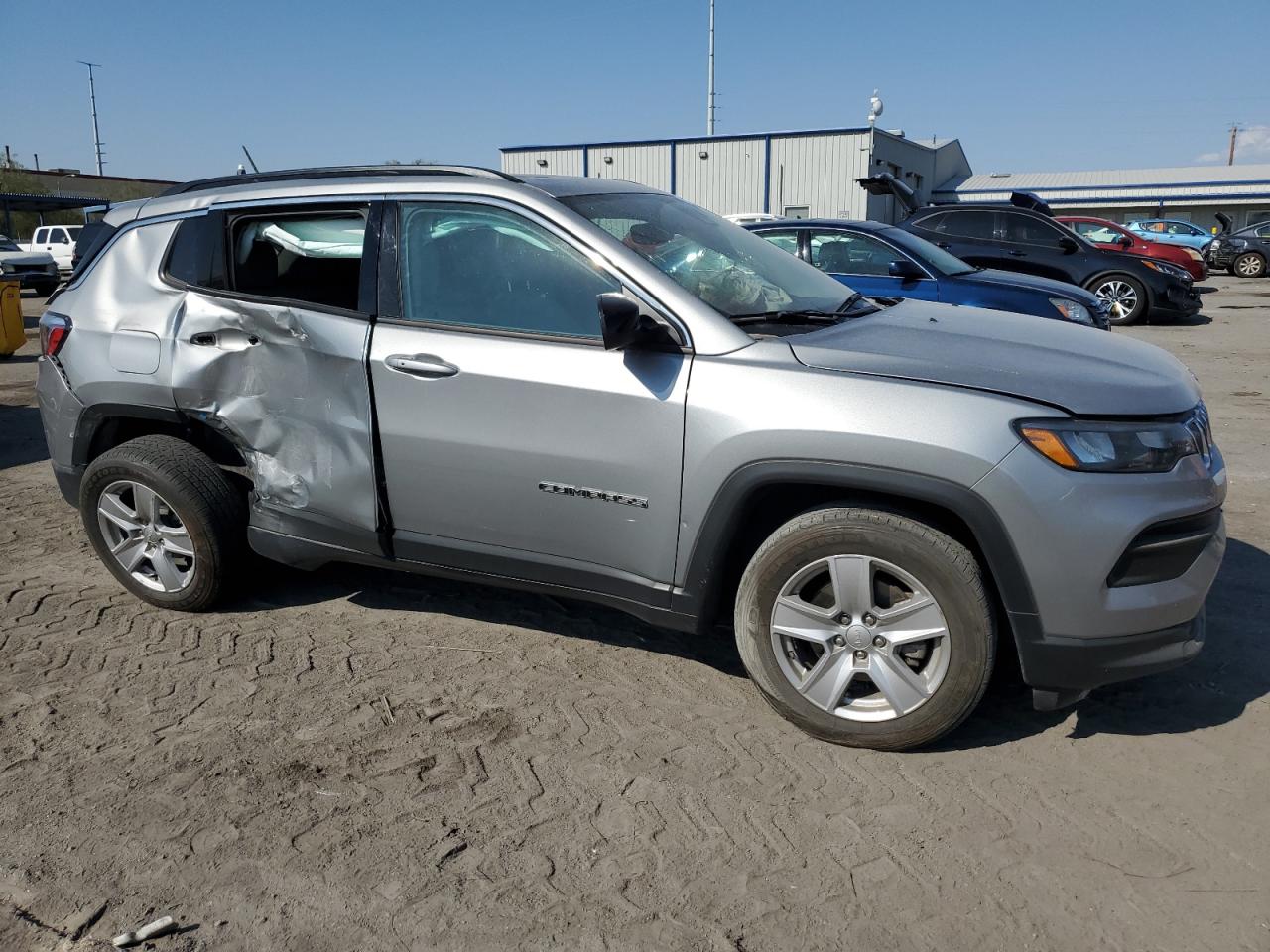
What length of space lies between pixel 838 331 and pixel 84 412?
10.5 ft

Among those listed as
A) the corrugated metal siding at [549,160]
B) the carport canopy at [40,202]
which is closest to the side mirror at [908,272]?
the corrugated metal siding at [549,160]

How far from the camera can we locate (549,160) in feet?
128

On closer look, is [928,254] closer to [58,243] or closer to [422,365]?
[422,365]

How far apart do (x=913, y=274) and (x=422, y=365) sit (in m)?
6.63

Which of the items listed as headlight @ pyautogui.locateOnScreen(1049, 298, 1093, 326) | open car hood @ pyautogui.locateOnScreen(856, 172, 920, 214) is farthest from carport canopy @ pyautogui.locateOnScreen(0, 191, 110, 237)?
headlight @ pyautogui.locateOnScreen(1049, 298, 1093, 326)

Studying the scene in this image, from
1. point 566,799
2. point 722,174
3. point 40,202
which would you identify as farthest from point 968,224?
point 40,202

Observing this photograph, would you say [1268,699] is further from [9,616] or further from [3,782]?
[9,616]

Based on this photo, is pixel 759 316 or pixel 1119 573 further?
pixel 759 316

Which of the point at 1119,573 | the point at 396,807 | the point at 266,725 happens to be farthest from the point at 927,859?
the point at 266,725

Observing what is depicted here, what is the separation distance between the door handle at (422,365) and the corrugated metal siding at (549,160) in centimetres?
3560

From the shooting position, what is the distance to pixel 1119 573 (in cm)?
288

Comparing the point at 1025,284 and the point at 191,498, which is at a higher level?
the point at 1025,284

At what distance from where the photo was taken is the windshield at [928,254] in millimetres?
9383

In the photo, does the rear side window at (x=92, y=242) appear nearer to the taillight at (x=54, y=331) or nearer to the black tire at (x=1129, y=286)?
the taillight at (x=54, y=331)
